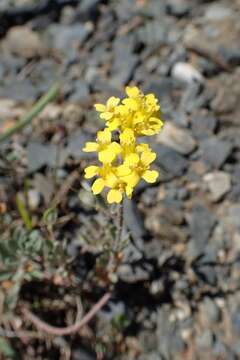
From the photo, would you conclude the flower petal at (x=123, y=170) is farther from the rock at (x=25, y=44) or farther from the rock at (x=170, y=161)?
the rock at (x=25, y=44)

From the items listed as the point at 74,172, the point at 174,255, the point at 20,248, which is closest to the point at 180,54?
the point at 74,172

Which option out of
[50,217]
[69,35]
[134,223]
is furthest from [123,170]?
[69,35]

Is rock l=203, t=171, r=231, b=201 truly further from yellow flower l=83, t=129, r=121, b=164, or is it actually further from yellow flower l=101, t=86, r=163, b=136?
yellow flower l=83, t=129, r=121, b=164

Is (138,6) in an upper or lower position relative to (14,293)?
upper

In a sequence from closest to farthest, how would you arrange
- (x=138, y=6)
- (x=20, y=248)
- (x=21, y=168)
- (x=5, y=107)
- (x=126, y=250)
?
(x=20, y=248) → (x=126, y=250) → (x=21, y=168) → (x=5, y=107) → (x=138, y=6)

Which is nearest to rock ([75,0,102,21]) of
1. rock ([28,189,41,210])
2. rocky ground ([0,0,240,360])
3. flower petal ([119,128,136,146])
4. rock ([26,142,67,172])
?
rocky ground ([0,0,240,360])

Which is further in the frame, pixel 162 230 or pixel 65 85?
pixel 65 85

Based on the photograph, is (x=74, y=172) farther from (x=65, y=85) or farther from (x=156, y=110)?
(x=156, y=110)
